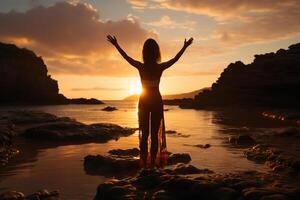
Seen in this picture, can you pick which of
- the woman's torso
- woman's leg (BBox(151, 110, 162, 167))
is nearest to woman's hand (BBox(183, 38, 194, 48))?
the woman's torso

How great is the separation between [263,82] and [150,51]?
216 ft

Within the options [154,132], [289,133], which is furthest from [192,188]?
[289,133]

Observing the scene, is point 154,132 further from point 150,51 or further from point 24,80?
point 24,80

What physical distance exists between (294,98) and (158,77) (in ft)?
208

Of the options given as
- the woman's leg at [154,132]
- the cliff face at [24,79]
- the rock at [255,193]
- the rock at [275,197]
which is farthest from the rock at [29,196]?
the cliff face at [24,79]

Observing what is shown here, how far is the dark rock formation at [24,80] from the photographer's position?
140 meters

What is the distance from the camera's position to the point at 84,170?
12453mm

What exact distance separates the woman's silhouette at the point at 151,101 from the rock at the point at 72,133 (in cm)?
1243

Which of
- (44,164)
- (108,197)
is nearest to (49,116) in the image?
(44,164)

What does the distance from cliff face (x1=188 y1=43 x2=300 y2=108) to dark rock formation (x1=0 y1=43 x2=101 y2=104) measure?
82909 mm

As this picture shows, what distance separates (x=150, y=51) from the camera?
29.4 ft

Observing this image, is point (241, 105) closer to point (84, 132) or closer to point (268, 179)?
point (84, 132)

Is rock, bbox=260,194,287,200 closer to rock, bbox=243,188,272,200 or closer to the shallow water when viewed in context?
rock, bbox=243,188,272,200

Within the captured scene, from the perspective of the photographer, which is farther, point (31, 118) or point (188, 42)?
point (31, 118)
